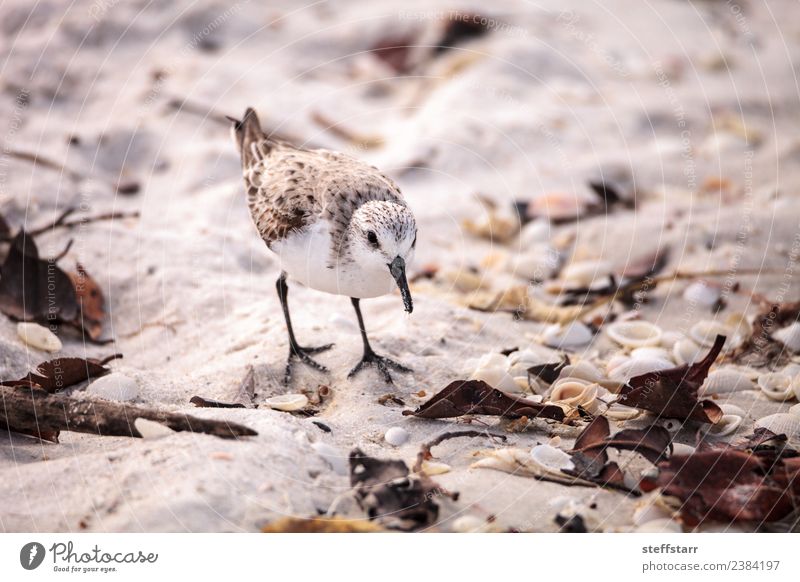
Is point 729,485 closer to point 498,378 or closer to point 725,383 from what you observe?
point 725,383

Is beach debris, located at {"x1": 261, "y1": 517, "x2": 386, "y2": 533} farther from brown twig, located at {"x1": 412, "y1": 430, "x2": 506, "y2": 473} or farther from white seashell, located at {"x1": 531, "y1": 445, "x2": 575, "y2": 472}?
white seashell, located at {"x1": 531, "y1": 445, "x2": 575, "y2": 472}

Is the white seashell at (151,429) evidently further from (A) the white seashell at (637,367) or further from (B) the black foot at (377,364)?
(A) the white seashell at (637,367)

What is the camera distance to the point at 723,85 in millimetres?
9008

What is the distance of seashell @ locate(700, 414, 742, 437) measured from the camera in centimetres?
435

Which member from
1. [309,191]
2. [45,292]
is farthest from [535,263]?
[45,292]

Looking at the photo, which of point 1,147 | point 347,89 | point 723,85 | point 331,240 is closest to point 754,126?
point 723,85

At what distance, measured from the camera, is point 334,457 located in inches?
154

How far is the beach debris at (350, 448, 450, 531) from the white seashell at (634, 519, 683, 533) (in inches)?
32.9

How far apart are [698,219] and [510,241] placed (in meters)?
1.54

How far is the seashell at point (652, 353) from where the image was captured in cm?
521

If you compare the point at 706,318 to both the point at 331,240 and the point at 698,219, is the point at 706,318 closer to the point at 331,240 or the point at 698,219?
the point at 698,219

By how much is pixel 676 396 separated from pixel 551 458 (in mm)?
791

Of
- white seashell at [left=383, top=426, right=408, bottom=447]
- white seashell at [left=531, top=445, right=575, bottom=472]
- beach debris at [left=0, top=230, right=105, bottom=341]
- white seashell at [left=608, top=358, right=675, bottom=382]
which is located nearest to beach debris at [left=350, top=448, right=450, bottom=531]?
white seashell at [left=383, top=426, right=408, bottom=447]

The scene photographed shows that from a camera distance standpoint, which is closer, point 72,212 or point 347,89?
point 72,212
